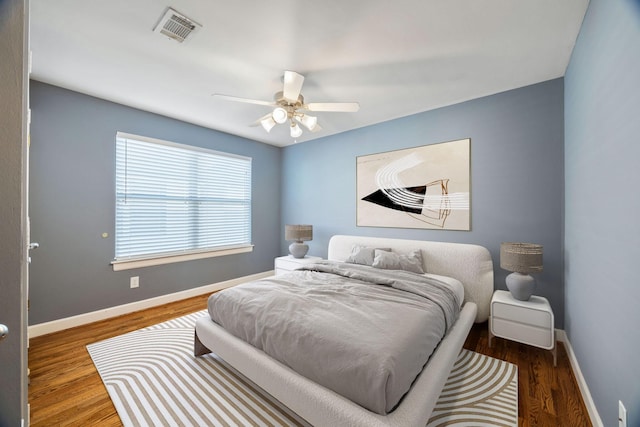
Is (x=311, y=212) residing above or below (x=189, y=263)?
above

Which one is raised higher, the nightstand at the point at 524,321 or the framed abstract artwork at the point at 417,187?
the framed abstract artwork at the point at 417,187

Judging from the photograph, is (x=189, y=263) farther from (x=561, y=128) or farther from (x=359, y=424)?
(x=561, y=128)

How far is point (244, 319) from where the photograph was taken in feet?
6.12

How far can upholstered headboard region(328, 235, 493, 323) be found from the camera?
105 inches

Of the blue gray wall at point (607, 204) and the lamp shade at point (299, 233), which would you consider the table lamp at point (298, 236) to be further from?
the blue gray wall at point (607, 204)

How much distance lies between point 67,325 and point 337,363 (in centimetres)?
312

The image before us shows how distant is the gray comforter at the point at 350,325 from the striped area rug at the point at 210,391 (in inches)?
14.1

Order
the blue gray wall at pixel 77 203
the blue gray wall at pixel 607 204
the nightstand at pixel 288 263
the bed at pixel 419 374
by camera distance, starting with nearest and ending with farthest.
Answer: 1. the blue gray wall at pixel 607 204
2. the bed at pixel 419 374
3. the blue gray wall at pixel 77 203
4. the nightstand at pixel 288 263

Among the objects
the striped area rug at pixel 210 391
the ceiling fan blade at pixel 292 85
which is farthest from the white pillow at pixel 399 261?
the ceiling fan blade at pixel 292 85

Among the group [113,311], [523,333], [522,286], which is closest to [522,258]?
[522,286]

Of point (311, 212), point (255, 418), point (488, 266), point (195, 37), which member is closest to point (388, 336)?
point (255, 418)

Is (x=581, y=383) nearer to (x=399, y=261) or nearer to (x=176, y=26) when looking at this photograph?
(x=399, y=261)

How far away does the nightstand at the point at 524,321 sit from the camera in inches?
82.4

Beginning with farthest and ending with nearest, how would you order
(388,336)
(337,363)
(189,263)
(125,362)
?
(189,263) → (125,362) → (388,336) → (337,363)
